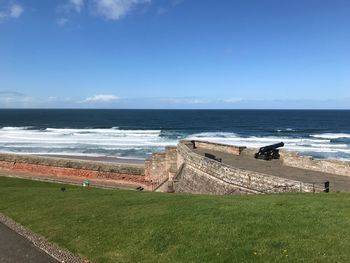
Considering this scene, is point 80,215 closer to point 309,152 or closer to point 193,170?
point 193,170

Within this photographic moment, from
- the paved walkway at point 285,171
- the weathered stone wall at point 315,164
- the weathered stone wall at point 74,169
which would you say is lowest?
the weathered stone wall at point 74,169

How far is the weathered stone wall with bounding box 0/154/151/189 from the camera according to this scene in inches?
1062

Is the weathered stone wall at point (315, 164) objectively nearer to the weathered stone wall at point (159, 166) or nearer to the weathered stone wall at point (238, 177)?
the weathered stone wall at point (238, 177)

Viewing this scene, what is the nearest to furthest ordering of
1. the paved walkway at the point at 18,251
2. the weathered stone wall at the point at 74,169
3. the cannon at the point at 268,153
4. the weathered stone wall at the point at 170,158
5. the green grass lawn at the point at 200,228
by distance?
the green grass lawn at the point at 200,228 < the paved walkway at the point at 18,251 < the cannon at the point at 268,153 < the weathered stone wall at the point at 170,158 < the weathered stone wall at the point at 74,169

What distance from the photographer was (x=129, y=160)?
4331 cm

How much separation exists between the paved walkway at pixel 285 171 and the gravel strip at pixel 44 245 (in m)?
9.32

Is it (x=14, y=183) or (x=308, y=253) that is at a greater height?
(x=308, y=253)

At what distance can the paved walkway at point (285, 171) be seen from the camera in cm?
1639

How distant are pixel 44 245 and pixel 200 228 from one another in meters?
4.11

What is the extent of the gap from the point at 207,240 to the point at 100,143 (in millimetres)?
52254

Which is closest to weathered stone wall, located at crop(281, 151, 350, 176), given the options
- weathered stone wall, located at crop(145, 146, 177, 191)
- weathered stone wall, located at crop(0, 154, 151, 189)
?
weathered stone wall, located at crop(145, 146, 177, 191)

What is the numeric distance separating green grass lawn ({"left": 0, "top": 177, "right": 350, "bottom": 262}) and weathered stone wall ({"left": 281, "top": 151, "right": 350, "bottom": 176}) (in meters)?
6.47

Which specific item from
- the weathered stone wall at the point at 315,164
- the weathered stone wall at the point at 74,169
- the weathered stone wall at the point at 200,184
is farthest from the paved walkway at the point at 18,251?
the weathered stone wall at the point at 74,169

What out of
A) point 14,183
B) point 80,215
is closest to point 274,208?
point 80,215
